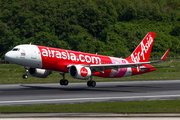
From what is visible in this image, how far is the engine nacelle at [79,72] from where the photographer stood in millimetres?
33969

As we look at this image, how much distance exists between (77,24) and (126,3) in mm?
33923

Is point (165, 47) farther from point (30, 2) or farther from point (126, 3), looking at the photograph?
point (30, 2)

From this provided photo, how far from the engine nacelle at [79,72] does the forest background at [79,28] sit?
5592 cm

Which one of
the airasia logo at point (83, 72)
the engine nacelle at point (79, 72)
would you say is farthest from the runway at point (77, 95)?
the airasia logo at point (83, 72)

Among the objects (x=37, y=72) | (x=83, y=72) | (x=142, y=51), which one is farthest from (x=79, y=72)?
(x=142, y=51)

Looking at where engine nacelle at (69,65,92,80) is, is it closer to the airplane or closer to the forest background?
the airplane

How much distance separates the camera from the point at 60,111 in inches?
667

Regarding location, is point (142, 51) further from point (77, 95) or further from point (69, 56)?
point (77, 95)

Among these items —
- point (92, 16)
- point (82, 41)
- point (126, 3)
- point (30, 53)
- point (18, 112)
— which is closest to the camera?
point (18, 112)

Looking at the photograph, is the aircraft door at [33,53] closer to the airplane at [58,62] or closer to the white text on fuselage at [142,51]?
the airplane at [58,62]

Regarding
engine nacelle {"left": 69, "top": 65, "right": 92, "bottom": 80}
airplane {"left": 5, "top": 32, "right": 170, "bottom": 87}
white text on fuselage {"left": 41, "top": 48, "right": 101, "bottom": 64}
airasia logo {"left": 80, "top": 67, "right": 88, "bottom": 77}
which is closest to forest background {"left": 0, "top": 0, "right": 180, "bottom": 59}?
white text on fuselage {"left": 41, "top": 48, "right": 101, "bottom": 64}

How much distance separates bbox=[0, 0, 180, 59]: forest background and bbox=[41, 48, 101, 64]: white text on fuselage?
169 feet

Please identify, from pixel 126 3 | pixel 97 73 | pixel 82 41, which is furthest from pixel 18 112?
pixel 126 3

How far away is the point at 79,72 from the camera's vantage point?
34.0 m
